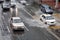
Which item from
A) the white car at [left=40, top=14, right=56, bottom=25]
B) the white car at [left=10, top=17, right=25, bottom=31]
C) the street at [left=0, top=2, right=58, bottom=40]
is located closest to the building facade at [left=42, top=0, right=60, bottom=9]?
the street at [left=0, top=2, right=58, bottom=40]

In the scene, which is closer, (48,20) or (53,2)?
(48,20)

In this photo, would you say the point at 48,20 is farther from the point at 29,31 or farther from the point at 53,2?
the point at 53,2

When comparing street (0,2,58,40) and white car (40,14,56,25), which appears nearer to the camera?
street (0,2,58,40)

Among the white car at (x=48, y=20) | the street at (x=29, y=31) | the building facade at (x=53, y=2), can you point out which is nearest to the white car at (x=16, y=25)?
the street at (x=29, y=31)

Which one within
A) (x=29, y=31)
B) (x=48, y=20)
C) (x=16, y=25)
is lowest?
(x=29, y=31)

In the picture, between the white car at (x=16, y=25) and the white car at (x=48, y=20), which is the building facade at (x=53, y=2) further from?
the white car at (x=16, y=25)

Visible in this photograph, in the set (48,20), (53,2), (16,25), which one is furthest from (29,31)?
(53,2)

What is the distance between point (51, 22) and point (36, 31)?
536 cm

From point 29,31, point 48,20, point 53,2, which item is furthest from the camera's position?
point 53,2

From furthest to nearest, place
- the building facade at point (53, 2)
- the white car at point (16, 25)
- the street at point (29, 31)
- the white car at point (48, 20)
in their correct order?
the building facade at point (53, 2) → the white car at point (48, 20) → the white car at point (16, 25) → the street at point (29, 31)

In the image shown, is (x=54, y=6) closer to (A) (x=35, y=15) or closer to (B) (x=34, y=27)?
(A) (x=35, y=15)

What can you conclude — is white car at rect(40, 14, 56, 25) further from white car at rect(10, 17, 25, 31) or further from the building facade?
the building facade

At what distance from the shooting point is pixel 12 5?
6300cm

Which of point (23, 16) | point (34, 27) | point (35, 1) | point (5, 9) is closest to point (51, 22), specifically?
point (34, 27)
